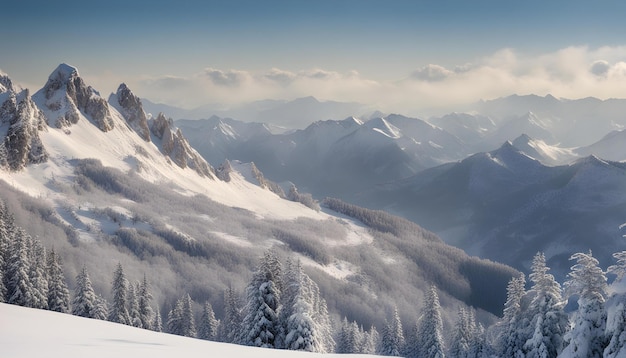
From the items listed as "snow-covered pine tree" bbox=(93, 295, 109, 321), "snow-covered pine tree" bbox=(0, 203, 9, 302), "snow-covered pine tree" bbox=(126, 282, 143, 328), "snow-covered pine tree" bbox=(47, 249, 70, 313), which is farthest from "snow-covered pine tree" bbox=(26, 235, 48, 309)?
"snow-covered pine tree" bbox=(126, 282, 143, 328)

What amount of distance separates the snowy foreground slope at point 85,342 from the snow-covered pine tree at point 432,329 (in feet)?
150

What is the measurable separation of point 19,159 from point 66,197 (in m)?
22.0

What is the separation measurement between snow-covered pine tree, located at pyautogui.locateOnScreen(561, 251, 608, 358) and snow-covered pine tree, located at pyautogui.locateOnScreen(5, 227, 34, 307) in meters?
56.3

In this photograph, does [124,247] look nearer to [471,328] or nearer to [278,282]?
[471,328]

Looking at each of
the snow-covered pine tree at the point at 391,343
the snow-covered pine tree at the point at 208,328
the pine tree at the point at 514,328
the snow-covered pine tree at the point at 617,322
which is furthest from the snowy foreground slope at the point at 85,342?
the snow-covered pine tree at the point at 208,328

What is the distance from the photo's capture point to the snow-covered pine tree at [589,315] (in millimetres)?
29469

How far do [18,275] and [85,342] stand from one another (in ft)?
145

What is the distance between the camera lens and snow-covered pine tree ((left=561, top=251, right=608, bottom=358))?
29.5 metres

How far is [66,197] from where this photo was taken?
188000mm

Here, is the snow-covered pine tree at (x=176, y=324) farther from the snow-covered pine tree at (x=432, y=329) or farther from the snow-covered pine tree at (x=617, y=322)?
the snow-covered pine tree at (x=617, y=322)

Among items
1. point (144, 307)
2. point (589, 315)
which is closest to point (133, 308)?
point (144, 307)

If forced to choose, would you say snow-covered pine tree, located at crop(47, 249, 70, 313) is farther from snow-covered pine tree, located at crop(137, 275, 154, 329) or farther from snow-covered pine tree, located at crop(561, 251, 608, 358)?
snow-covered pine tree, located at crop(561, 251, 608, 358)

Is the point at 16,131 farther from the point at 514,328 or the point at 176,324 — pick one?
the point at 514,328

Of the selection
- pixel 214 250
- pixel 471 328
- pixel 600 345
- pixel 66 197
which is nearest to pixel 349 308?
pixel 214 250
